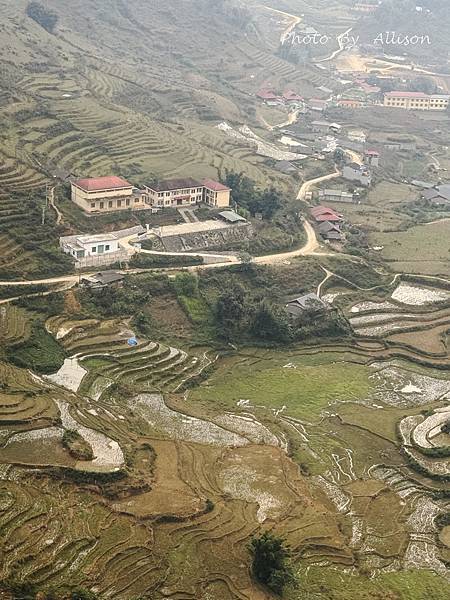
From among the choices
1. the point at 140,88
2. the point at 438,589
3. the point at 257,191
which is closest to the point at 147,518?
the point at 438,589

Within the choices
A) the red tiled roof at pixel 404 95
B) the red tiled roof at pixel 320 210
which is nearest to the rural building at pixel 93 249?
the red tiled roof at pixel 320 210

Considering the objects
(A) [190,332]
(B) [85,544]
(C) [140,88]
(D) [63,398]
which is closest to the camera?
(B) [85,544]

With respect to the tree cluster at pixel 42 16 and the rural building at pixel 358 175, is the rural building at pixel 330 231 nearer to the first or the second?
the rural building at pixel 358 175

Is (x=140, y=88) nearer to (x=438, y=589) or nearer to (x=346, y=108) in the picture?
(x=346, y=108)

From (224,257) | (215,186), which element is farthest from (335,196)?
(224,257)

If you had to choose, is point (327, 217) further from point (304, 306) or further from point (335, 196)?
point (304, 306)

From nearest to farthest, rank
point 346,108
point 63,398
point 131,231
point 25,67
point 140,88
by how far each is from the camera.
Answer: point 63,398, point 131,231, point 25,67, point 140,88, point 346,108

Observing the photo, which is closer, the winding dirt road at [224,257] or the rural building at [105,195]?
the winding dirt road at [224,257]
